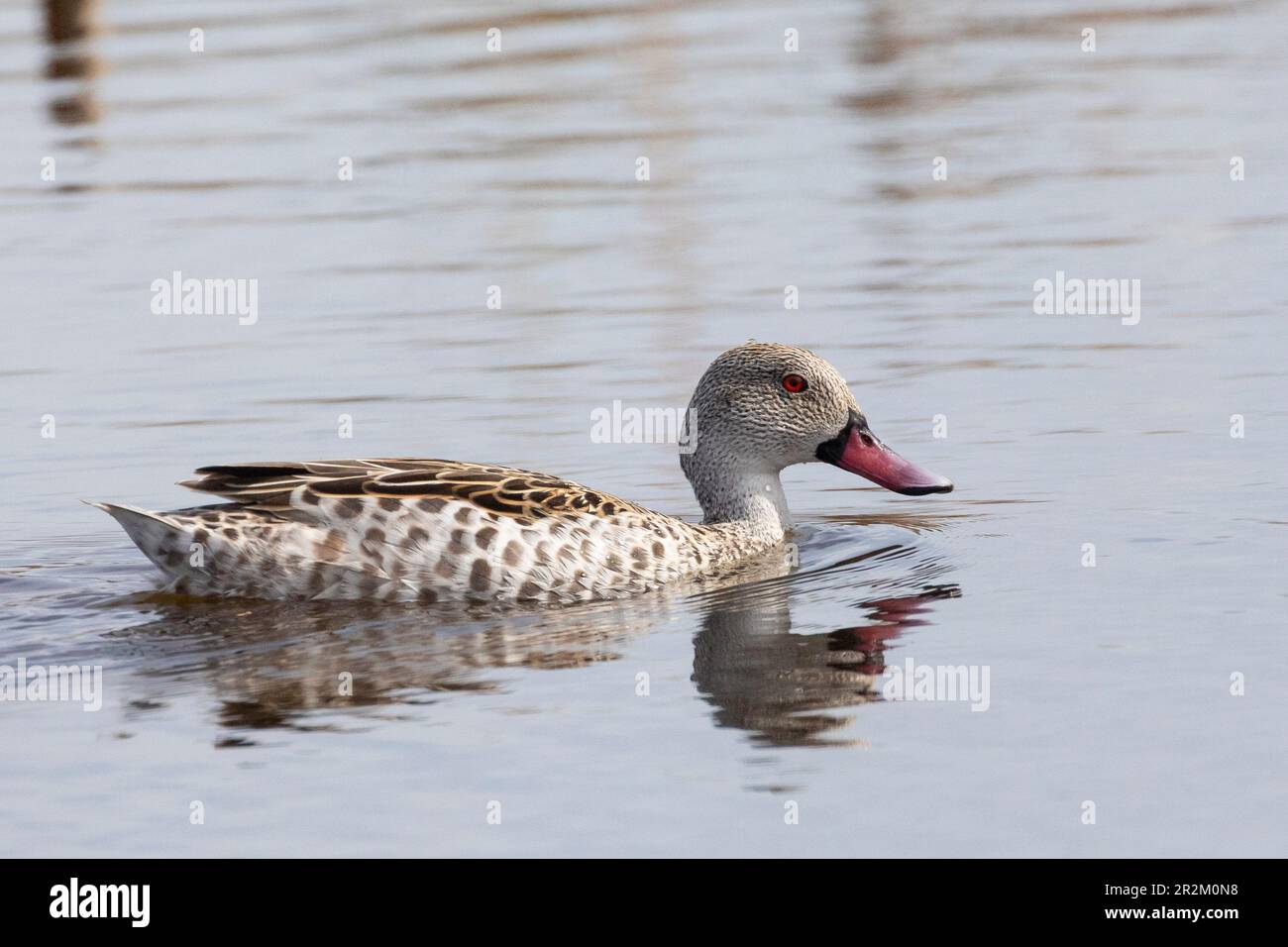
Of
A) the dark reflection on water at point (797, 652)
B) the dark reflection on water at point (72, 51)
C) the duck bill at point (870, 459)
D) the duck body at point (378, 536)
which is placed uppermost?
the dark reflection on water at point (72, 51)

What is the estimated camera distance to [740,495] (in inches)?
483

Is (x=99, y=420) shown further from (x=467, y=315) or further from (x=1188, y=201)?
(x=1188, y=201)

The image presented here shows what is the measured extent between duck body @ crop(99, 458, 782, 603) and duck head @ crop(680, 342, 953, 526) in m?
1.39

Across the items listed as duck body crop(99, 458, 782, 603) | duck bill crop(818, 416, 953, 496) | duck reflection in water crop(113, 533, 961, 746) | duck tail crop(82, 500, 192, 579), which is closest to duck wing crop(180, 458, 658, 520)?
duck body crop(99, 458, 782, 603)

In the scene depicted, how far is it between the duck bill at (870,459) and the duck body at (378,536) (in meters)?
1.69

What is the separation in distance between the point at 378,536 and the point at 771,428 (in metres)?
2.32

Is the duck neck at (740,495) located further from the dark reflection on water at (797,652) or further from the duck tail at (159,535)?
the duck tail at (159,535)

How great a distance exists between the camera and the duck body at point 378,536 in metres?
10.9

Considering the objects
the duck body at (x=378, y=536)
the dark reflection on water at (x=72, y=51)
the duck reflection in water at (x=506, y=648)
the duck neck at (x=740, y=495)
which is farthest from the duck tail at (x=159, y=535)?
the dark reflection on water at (x=72, y=51)

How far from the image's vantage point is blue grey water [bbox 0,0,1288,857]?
8.12 metres

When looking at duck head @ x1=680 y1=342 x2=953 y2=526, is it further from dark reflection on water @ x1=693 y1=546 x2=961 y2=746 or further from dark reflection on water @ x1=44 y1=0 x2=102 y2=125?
dark reflection on water @ x1=44 y1=0 x2=102 y2=125

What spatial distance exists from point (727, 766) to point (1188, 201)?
12810 mm

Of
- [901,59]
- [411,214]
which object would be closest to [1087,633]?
[411,214]

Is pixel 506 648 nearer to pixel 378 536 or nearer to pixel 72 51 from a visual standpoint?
pixel 378 536
